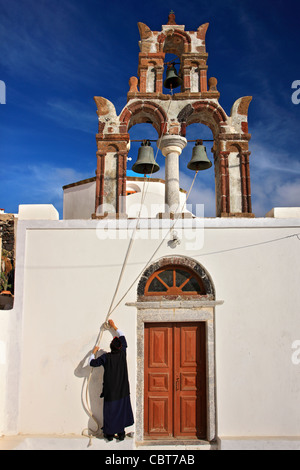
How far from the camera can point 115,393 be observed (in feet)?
17.1

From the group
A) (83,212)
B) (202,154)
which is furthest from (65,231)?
(83,212)

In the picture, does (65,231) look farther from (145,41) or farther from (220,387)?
(145,41)

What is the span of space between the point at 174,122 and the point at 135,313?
10.7ft

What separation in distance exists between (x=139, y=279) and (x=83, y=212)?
656 centimetres

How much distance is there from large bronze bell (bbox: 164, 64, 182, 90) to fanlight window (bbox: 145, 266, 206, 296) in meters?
3.35

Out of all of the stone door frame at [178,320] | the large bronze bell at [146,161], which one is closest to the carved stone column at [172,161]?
the large bronze bell at [146,161]

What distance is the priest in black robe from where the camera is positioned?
204 inches

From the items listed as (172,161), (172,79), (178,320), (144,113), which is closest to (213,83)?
(172,79)

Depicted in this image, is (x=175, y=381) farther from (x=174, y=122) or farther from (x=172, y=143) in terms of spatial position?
(x=174, y=122)

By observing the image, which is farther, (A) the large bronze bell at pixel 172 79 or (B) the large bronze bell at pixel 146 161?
(A) the large bronze bell at pixel 172 79

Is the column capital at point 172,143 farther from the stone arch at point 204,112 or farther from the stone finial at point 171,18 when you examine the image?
the stone finial at point 171,18

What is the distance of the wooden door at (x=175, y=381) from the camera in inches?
221

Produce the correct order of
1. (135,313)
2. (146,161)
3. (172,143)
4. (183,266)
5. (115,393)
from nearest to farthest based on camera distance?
1. (115,393)
2. (135,313)
3. (183,266)
4. (172,143)
5. (146,161)

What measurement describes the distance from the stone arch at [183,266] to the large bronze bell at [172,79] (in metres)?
3.22
